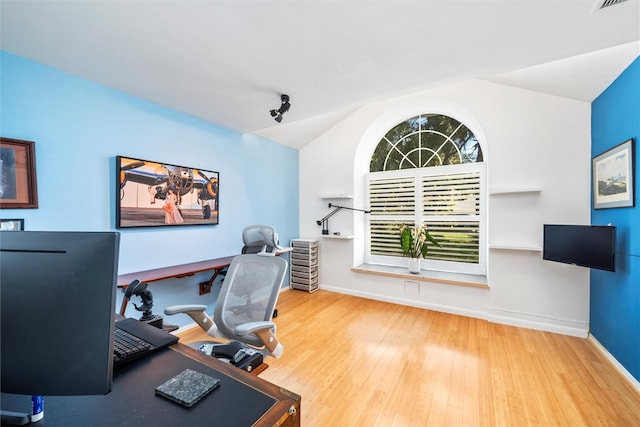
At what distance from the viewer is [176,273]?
242 centimetres

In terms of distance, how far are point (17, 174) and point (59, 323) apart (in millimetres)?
2084

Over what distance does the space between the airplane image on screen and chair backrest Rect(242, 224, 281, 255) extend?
802 millimetres

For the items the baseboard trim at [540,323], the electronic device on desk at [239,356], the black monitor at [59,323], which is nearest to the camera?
the black monitor at [59,323]

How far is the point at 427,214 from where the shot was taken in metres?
3.88

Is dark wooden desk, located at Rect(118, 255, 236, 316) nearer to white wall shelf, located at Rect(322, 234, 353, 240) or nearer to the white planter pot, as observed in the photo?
white wall shelf, located at Rect(322, 234, 353, 240)

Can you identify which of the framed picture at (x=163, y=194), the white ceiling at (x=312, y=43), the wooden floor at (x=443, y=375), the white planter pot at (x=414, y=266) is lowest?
the wooden floor at (x=443, y=375)

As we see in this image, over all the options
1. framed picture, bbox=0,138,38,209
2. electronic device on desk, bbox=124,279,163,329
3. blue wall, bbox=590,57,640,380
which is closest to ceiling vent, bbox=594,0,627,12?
blue wall, bbox=590,57,640,380

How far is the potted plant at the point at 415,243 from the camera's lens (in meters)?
3.73

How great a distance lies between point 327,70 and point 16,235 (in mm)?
2022

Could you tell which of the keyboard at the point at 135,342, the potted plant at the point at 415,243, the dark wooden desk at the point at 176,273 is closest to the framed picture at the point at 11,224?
the dark wooden desk at the point at 176,273

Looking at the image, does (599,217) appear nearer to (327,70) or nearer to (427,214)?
(427,214)

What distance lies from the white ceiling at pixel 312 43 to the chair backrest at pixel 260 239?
1.30m

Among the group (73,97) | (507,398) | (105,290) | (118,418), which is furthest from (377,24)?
(507,398)

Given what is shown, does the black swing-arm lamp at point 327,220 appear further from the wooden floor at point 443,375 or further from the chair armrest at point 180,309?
the chair armrest at point 180,309
